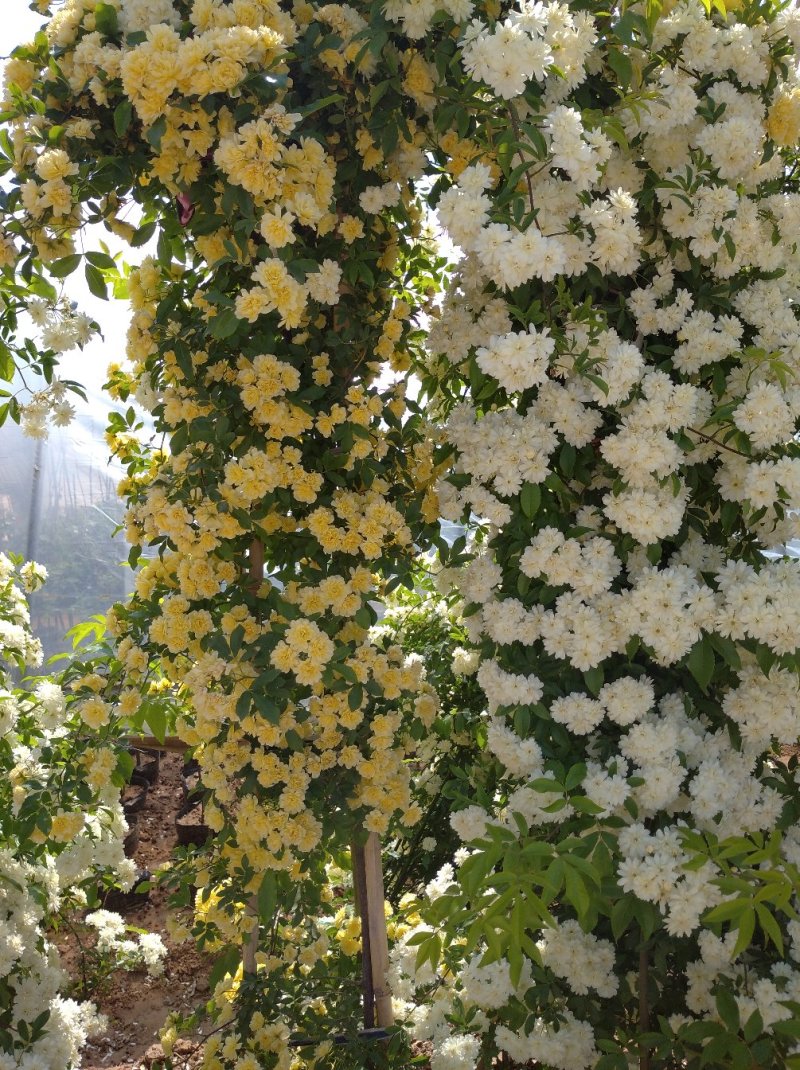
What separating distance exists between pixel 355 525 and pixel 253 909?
2.56 ft

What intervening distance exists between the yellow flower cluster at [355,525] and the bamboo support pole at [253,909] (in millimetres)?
117

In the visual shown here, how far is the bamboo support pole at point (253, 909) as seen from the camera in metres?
1.73

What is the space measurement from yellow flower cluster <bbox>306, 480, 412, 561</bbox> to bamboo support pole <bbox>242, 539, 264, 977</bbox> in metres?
0.12

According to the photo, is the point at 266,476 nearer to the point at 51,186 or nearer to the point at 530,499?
the point at 530,499

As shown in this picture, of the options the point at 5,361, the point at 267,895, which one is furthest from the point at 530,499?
the point at 5,361

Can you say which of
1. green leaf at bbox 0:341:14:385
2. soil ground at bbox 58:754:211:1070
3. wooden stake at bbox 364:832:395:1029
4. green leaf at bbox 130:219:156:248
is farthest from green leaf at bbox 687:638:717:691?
soil ground at bbox 58:754:211:1070

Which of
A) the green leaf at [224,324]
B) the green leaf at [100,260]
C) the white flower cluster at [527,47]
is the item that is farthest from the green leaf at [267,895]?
the white flower cluster at [527,47]

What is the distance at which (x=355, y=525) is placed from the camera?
1648 mm

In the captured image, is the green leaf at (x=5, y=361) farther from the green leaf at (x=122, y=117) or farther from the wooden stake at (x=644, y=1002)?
the wooden stake at (x=644, y=1002)

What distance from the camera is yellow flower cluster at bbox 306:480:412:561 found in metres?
1.63

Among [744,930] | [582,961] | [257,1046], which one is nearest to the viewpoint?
[744,930]

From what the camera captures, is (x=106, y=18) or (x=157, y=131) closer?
(x=157, y=131)

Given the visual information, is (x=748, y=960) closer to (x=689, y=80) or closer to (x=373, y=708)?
(x=373, y=708)

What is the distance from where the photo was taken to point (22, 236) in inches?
60.6
